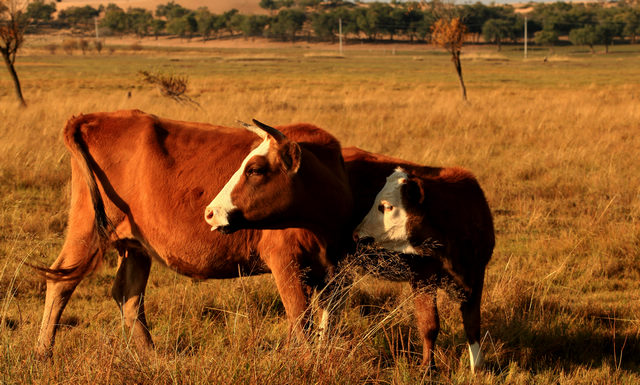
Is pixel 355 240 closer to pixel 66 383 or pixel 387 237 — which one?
pixel 387 237

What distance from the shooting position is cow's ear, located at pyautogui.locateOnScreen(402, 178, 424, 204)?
4.24 metres

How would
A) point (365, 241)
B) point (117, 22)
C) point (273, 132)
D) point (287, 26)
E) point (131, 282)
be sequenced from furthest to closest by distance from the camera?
point (117, 22), point (287, 26), point (131, 282), point (365, 241), point (273, 132)

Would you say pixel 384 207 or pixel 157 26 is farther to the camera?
pixel 157 26

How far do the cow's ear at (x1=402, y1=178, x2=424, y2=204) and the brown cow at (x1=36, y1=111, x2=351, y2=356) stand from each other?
1.25 feet

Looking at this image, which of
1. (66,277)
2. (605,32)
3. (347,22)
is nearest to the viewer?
(66,277)

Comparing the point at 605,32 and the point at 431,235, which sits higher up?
the point at 605,32

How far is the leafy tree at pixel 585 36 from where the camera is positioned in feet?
368

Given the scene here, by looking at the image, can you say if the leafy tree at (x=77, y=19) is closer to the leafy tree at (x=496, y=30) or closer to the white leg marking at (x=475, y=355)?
the leafy tree at (x=496, y=30)

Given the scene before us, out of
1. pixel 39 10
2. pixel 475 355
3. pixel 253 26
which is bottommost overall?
pixel 475 355

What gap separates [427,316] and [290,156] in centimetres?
136

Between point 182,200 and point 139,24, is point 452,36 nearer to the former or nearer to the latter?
point 182,200

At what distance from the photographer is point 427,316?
14.1 feet

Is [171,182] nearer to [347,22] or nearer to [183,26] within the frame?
[347,22]

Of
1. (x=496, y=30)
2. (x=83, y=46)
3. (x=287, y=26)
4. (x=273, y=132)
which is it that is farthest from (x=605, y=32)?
(x=273, y=132)
